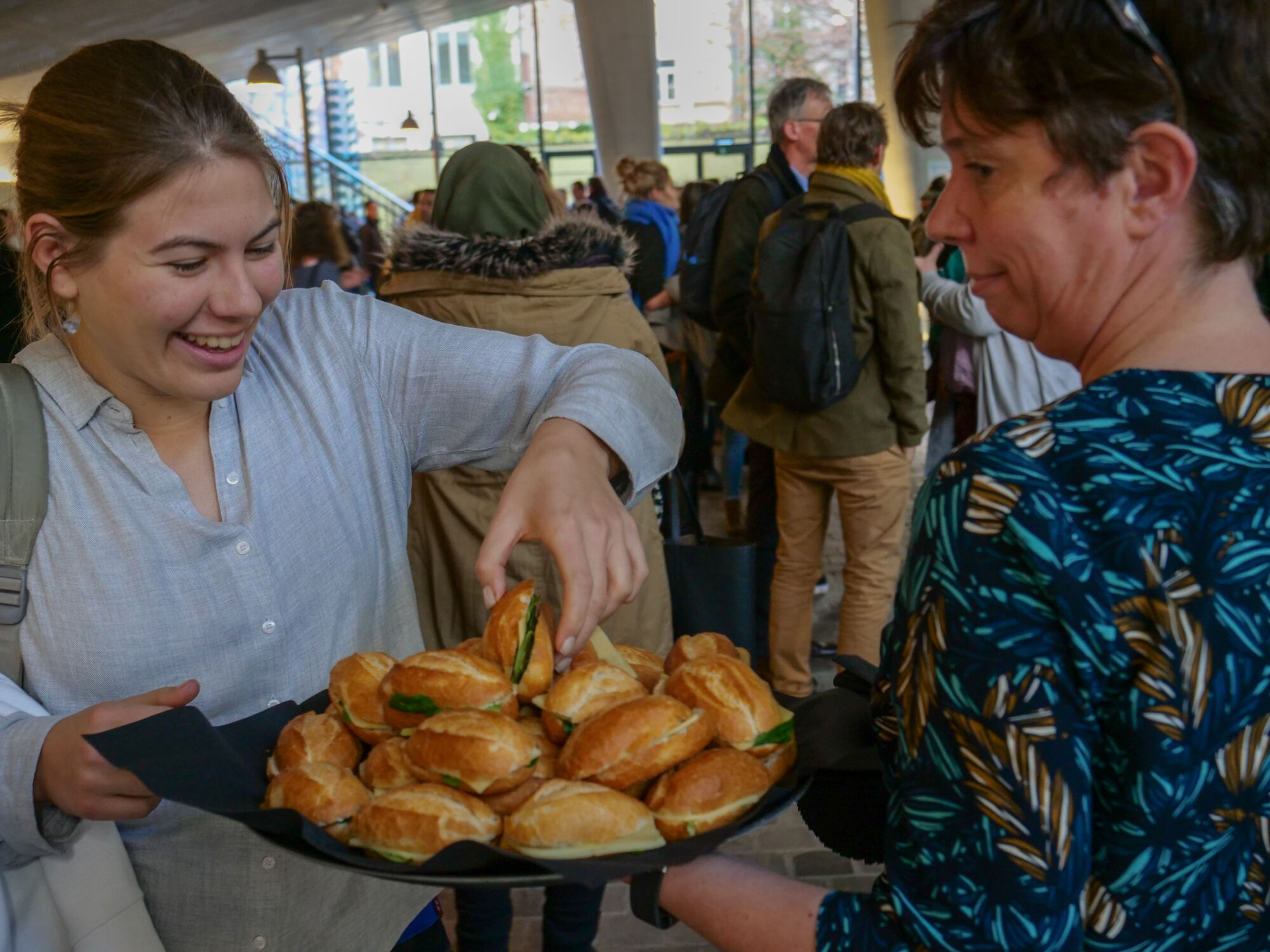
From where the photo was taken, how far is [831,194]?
405cm

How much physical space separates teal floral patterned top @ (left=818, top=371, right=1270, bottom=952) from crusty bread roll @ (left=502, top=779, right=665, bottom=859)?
27 centimetres

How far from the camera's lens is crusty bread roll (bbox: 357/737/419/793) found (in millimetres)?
1229

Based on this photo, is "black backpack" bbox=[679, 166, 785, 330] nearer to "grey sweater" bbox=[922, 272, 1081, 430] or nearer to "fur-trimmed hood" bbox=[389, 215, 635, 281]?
"grey sweater" bbox=[922, 272, 1081, 430]

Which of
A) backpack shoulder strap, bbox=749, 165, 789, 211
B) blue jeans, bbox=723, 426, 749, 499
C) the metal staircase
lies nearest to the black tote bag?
backpack shoulder strap, bbox=749, 165, 789, 211

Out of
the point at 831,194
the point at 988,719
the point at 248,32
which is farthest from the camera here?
the point at 248,32

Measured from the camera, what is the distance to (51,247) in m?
1.46

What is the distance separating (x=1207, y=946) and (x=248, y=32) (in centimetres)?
1736

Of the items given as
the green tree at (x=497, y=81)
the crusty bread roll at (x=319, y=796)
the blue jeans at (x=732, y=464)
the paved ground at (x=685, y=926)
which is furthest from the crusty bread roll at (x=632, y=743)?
the green tree at (x=497, y=81)

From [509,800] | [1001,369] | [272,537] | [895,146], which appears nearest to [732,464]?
[1001,369]

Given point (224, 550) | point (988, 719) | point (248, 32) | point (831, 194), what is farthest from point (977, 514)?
point (248, 32)

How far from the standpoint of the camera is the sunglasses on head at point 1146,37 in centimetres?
102

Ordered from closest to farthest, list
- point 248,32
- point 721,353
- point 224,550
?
point 224,550, point 721,353, point 248,32

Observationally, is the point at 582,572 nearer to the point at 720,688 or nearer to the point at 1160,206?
the point at 720,688

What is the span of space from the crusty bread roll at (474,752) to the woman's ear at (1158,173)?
841 mm
